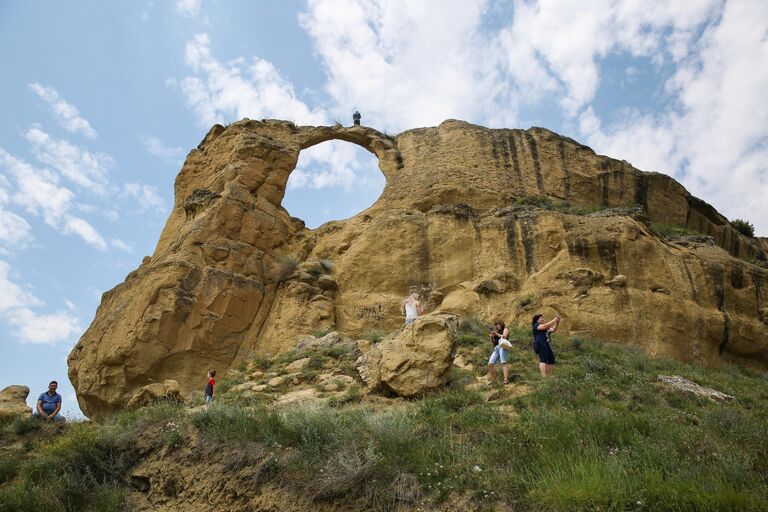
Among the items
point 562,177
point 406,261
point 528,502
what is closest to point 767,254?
point 562,177

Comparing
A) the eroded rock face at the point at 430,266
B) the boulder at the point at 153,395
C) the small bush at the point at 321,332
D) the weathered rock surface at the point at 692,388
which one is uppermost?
the eroded rock face at the point at 430,266

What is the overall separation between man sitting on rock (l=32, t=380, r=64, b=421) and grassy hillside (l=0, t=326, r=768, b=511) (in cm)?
94

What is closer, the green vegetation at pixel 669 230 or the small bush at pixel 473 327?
the small bush at pixel 473 327

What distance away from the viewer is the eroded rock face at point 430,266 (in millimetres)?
13961

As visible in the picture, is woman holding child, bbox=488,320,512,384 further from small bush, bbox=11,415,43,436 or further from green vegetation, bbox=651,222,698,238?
green vegetation, bbox=651,222,698,238

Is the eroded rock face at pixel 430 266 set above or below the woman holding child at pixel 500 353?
above

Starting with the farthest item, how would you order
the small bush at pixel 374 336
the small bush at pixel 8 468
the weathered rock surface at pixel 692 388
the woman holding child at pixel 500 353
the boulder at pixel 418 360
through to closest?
the small bush at pixel 374 336 < the woman holding child at pixel 500 353 < the weathered rock surface at pixel 692 388 < the boulder at pixel 418 360 < the small bush at pixel 8 468

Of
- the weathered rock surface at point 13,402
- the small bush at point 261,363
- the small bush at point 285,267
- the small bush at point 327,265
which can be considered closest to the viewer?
the weathered rock surface at point 13,402

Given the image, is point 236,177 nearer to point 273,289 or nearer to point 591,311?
point 273,289

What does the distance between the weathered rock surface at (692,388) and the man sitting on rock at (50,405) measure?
11259 mm

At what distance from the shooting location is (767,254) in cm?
2083

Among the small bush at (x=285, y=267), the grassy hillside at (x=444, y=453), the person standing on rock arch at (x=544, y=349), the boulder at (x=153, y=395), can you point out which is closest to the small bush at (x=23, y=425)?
the grassy hillside at (x=444, y=453)

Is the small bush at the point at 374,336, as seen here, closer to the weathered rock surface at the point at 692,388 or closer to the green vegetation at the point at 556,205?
the weathered rock surface at the point at 692,388

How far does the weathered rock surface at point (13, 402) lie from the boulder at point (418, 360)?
7047mm
